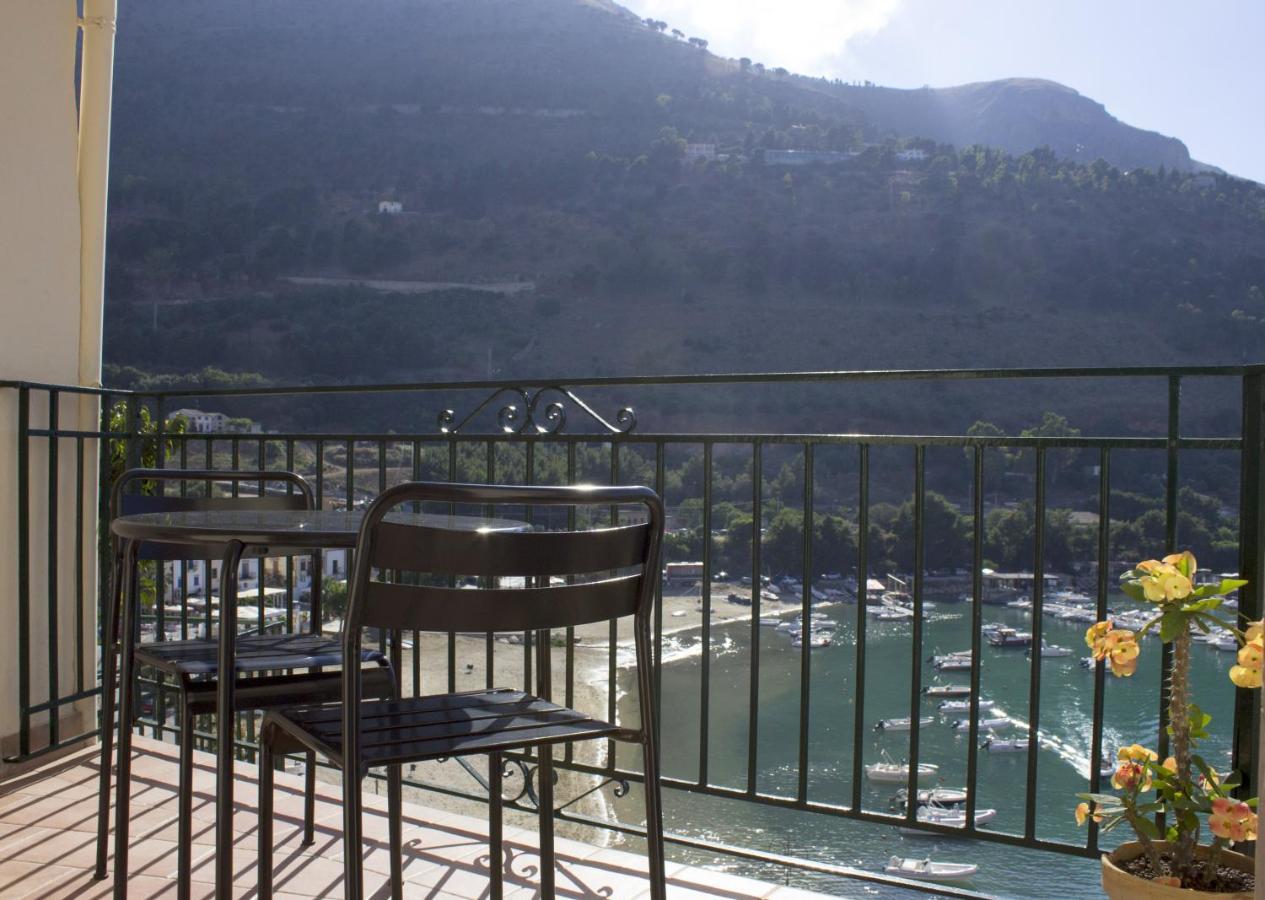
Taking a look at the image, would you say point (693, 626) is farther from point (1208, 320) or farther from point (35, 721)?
point (35, 721)

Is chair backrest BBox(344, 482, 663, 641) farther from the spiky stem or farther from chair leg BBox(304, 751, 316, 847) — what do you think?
chair leg BBox(304, 751, 316, 847)

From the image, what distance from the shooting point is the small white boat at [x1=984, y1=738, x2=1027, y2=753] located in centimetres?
1353

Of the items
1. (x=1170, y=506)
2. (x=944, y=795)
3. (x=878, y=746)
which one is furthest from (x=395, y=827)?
(x=878, y=746)

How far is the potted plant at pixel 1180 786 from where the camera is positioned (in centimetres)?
156

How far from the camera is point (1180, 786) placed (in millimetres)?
1644

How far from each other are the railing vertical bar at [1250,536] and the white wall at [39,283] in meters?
2.94

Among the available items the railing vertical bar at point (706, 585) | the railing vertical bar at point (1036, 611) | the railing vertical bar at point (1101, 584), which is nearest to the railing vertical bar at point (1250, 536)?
the railing vertical bar at point (1101, 584)

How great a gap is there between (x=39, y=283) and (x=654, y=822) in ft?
8.15

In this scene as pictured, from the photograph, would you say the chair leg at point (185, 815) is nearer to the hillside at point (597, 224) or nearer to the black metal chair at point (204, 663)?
the black metal chair at point (204, 663)

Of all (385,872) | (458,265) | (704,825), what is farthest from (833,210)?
(385,872)

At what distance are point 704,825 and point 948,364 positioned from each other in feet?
62.3

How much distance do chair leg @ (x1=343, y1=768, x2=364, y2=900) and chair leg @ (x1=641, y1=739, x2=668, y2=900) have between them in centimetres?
A: 40

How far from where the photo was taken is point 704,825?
15766mm

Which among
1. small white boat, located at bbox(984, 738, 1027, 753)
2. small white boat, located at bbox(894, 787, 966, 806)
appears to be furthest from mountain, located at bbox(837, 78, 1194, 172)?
small white boat, located at bbox(894, 787, 966, 806)
